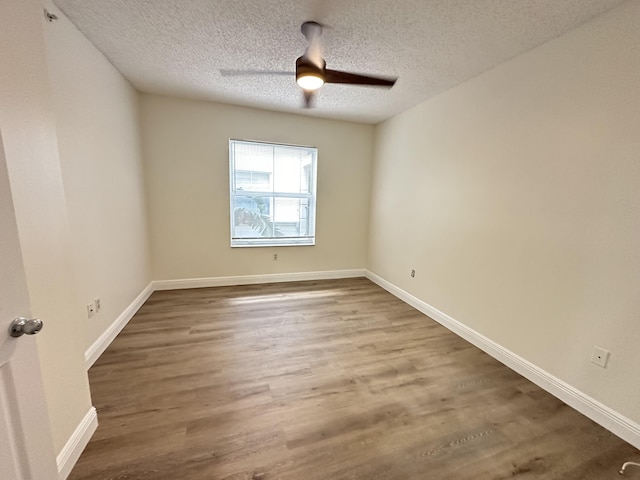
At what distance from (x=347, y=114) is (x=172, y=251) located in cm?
302

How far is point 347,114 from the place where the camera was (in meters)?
3.60

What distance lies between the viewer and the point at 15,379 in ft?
2.44

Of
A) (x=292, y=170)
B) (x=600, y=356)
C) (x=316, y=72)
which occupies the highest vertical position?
(x=316, y=72)

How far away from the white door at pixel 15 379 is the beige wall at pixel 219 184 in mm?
2885

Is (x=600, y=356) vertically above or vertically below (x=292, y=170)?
below

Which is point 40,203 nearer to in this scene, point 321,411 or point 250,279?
point 321,411

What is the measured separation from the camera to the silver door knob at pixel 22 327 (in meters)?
0.72

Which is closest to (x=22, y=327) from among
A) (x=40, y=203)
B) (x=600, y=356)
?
(x=40, y=203)

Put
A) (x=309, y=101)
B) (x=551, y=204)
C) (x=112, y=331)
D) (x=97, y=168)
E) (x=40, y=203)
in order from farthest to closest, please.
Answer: (x=309, y=101) < (x=112, y=331) < (x=97, y=168) < (x=551, y=204) < (x=40, y=203)

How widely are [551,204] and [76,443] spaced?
3.14m

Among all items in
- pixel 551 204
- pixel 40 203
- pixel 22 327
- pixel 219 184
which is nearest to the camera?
pixel 22 327

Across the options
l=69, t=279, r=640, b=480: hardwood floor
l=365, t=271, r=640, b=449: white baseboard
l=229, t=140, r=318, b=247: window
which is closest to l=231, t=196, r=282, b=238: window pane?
l=229, t=140, r=318, b=247: window

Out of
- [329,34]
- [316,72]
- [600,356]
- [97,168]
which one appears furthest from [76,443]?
[600,356]

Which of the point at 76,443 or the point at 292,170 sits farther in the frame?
Answer: the point at 292,170
